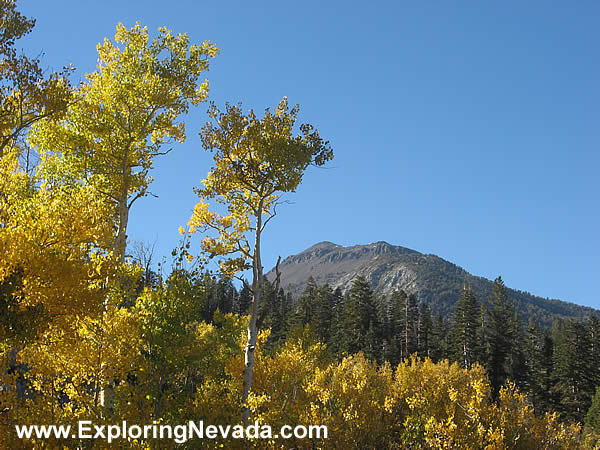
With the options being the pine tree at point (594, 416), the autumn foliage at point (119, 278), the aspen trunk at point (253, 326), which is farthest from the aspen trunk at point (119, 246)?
the pine tree at point (594, 416)

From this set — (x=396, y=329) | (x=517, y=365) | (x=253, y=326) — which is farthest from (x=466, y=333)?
(x=253, y=326)

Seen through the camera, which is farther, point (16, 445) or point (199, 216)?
point (199, 216)

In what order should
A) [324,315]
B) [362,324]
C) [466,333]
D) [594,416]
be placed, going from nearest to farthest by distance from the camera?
[594,416]
[466,333]
[362,324]
[324,315]

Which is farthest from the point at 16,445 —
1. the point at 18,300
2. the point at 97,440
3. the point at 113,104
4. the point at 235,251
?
the point at 113,104

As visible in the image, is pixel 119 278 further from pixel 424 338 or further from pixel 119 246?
pixel 424 338

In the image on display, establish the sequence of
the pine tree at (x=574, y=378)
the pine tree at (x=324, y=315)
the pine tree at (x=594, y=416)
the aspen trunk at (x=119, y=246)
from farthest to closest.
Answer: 1. the pine tree at (x=324, y=315)
2. the pine tree at (x=574, y=378)
3. the pine tree at (x=594, y=416)
4. the aspen trunk at (x=119, y=246)

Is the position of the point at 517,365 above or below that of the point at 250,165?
below

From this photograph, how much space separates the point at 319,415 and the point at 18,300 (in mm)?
7744

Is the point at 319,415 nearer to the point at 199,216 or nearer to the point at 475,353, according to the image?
the point at 199,216

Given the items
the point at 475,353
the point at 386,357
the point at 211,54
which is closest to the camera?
the point at 211,54

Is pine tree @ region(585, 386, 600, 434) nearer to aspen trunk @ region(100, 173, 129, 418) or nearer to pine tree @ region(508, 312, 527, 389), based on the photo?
pine tree @ region(508, 312, 527, 389)

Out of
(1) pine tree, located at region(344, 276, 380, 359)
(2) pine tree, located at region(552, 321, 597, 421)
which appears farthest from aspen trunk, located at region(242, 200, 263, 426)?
(2) pine tree, located at region(552, 321, 597, 421)

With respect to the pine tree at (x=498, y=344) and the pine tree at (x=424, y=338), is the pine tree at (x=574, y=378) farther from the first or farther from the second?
the pine tree at (x=424, y=338)

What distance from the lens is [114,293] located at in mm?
12664
